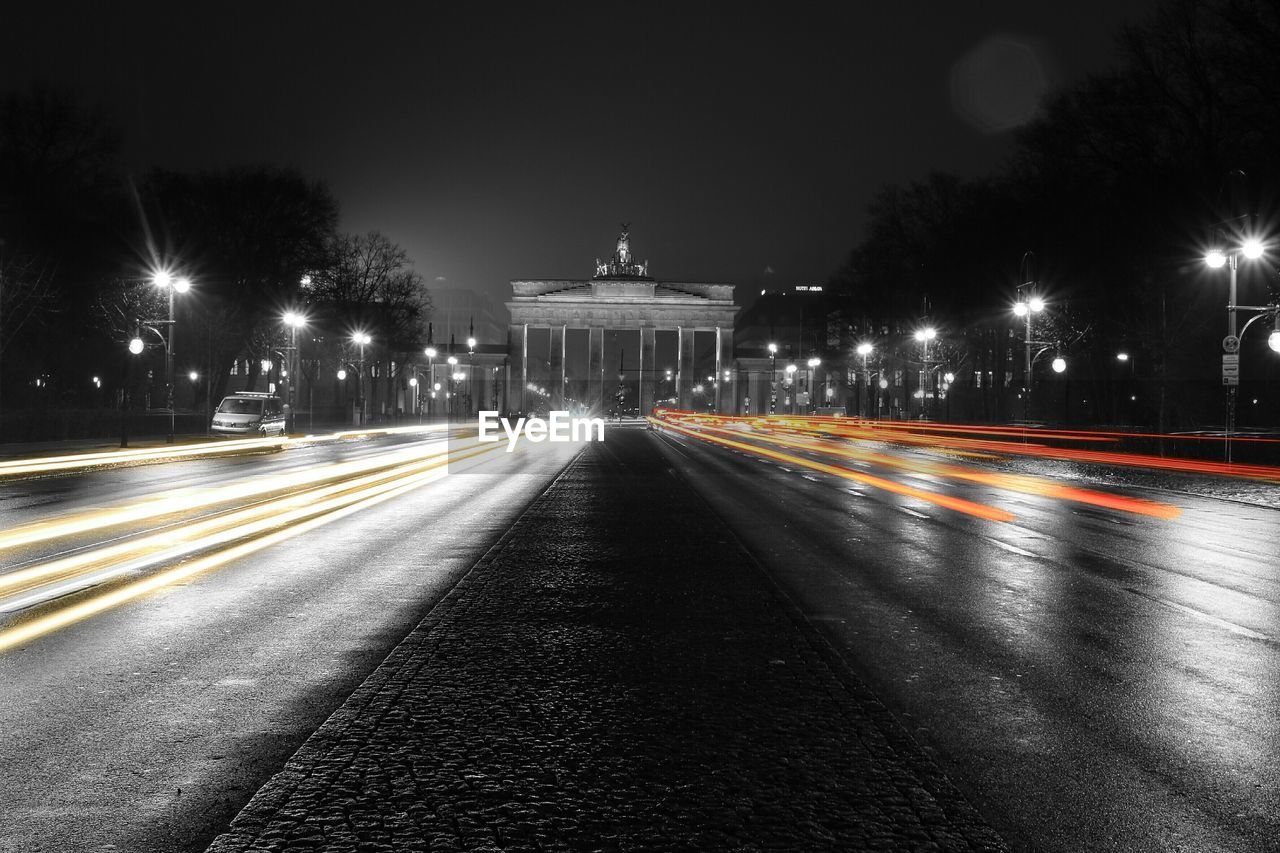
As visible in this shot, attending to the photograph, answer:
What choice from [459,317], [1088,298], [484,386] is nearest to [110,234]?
[1088,298]

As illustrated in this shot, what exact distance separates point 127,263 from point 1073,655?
4691 cm

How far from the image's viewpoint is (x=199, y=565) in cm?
1091

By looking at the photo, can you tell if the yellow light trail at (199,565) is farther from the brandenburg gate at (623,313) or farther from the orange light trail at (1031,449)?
the brandenburg gate at (623,313)

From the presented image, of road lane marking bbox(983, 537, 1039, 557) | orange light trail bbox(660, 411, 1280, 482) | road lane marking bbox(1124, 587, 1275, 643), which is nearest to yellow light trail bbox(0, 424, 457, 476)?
road lane marking bbox(983, 537, 1039, 557)

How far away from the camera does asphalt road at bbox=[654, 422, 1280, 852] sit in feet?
14.7

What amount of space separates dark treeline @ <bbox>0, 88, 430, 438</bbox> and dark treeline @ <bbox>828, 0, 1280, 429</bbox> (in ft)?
112

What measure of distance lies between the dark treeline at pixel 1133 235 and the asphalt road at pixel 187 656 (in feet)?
75.4

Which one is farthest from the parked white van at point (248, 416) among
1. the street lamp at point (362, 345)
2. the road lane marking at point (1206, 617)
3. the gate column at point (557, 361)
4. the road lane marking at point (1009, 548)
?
the gate column at point (557, 361)

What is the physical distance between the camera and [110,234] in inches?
1823

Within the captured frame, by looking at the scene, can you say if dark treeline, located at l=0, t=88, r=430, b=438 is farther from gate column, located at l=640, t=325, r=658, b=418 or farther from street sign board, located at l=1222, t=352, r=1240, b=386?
gate column, located at l=640, t=325, r=658, b=418

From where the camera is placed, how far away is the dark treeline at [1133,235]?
34.4m

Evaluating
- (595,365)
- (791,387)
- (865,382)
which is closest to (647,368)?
(595,365)

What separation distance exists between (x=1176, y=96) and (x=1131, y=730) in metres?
39.9

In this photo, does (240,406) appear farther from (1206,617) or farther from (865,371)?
(865,371)
